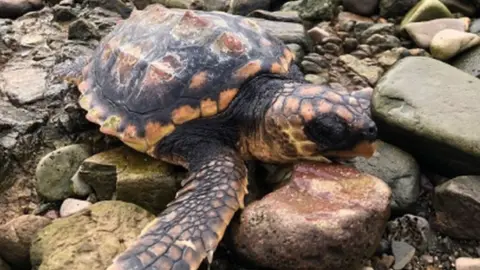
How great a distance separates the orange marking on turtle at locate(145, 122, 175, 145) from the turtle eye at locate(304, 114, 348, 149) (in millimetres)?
844

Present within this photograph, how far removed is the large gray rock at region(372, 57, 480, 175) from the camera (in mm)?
3617

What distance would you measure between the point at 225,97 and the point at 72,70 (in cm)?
180

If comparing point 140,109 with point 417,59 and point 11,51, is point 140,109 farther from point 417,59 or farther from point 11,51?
point 11,51

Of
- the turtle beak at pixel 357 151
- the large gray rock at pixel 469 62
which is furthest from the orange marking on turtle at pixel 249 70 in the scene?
the large gray rock at pixel 469 62

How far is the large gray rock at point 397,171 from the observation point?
3693 mm

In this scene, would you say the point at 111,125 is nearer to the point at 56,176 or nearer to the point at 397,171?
the point at 56,176

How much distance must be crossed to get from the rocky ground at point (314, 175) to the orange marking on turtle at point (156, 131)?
20cm

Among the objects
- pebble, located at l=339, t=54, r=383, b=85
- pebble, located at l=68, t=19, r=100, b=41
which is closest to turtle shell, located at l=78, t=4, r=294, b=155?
pebble, located at l=339, t=54, r=383, b=85

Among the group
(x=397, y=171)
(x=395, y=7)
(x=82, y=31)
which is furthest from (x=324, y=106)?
(x=82, y=31)

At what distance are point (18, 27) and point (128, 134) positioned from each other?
3.29 m

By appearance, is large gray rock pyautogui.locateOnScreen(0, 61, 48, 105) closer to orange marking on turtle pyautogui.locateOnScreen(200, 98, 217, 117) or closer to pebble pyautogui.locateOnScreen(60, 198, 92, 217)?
pebble pyautogui.locateOnScreen(60, 198, 92, 217)

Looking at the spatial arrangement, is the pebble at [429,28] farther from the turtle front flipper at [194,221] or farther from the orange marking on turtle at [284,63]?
the turtle front flipper at [194,221]

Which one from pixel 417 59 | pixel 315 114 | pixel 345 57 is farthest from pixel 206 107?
pixel 345 57

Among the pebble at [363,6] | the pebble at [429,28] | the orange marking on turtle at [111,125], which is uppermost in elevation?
the orange marking on turtle at [111,125]
